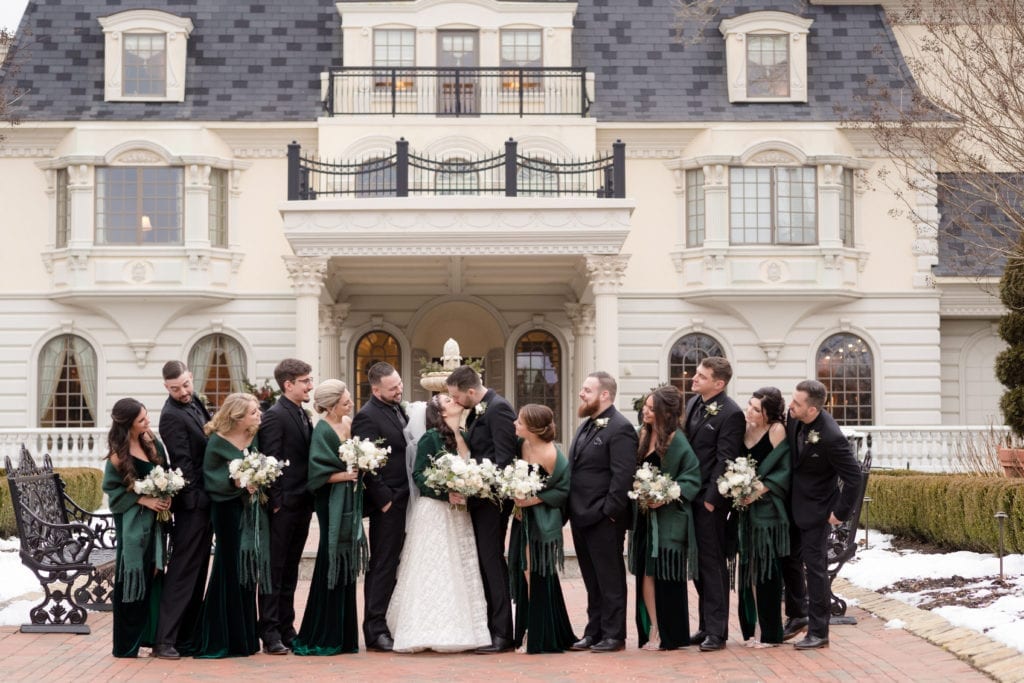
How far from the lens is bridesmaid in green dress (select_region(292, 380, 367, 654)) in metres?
9.68

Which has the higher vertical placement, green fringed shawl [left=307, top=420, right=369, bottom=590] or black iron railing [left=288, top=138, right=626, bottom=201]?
black iron railing [left=288, top=138, right=626, bottom=201]

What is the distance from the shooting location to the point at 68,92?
26.4 metres

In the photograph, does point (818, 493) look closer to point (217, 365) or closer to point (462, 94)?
point (462, 94)

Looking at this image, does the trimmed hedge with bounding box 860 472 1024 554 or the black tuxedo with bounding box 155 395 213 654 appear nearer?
the black tuxedo with bounding box 155 395 213 654

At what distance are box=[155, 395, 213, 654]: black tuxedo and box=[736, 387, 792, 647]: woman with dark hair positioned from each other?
399cm

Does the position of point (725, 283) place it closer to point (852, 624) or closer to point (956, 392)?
point (956, 392)

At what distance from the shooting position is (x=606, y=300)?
2238cm

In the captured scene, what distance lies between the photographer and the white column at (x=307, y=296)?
868 inches

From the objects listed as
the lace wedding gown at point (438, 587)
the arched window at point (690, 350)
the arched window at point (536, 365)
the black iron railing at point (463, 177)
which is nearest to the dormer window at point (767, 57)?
the black iron railing at point (463, 177)

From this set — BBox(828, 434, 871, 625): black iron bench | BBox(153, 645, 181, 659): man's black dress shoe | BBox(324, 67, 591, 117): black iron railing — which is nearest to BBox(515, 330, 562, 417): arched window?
BBox(324, 67, 591, 117): black iron railing

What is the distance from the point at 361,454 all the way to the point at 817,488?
131 inches

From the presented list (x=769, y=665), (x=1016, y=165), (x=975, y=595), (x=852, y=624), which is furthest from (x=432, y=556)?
(x=1016, y=165)

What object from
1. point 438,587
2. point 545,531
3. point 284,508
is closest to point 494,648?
point 438,587

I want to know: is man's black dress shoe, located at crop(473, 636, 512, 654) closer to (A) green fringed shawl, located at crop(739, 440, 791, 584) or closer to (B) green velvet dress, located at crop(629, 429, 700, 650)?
(B) green velvet dress, located at crop(629, 429, 700, 650)
